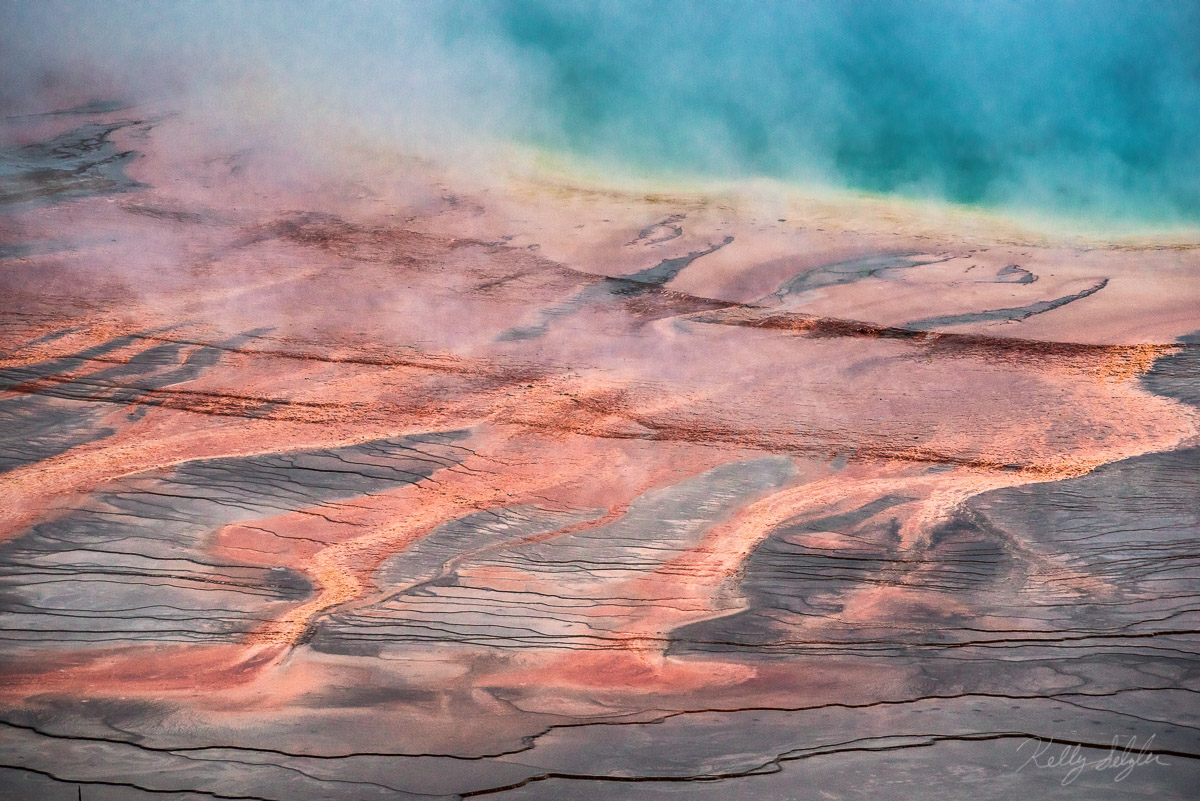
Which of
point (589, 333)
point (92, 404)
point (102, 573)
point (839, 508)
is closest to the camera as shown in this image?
point (102, 573)

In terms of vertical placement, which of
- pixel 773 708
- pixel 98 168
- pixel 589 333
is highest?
pixel 98 168

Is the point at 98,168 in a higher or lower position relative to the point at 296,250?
higher

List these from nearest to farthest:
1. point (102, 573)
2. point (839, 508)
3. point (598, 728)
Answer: point (598, 728) < point (102, 573) < point (839, 508)

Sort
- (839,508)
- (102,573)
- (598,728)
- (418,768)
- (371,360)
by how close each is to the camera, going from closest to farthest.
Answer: (418,768) < (598,728) < (102,573) < (839,508) < (371,360)

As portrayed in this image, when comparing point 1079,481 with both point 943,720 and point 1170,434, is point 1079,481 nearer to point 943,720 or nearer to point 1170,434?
point 1170,434

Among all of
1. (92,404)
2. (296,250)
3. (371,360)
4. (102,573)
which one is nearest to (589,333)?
(371,360)

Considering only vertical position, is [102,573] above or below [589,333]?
below

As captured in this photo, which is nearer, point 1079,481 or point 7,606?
point 7,606

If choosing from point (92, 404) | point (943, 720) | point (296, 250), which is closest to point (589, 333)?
point (296, 250)

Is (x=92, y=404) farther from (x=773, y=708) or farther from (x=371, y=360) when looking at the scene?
(x=773, y=708)
